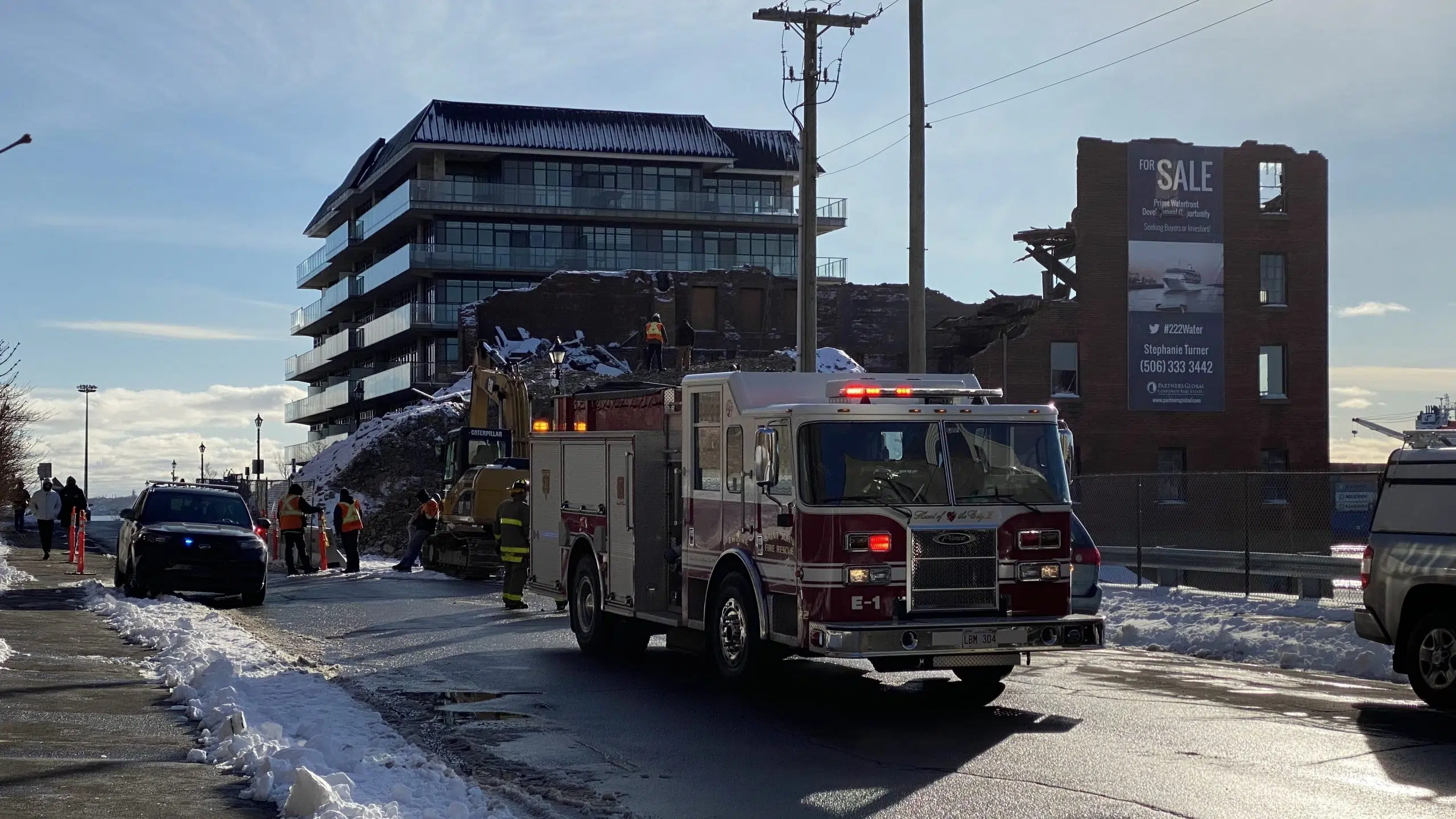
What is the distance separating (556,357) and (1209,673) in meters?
27.1

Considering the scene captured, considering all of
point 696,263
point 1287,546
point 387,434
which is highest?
point 696,263

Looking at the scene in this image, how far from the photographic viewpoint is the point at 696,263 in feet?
287

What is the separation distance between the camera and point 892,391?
1300cm

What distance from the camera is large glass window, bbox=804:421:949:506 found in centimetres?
1227

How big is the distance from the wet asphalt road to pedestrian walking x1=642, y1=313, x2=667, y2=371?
34674 mm

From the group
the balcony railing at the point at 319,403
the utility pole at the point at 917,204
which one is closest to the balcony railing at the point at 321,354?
the balcony railing at the point at 319,403

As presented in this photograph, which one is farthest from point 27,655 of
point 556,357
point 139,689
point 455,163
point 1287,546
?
point 455,163

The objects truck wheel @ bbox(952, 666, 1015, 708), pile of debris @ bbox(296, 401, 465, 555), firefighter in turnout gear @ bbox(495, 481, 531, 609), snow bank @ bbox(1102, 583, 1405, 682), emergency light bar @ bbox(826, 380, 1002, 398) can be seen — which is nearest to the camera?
emergency light bar @ bbox(826, 380, 1002, 398)

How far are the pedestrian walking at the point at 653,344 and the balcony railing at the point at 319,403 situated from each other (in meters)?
43.9

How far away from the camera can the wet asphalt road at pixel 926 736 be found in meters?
8.91

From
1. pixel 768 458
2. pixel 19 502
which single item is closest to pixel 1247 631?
pixel 768 458

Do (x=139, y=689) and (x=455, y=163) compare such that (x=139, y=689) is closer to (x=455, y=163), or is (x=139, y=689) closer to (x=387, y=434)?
(x=387, y=434)

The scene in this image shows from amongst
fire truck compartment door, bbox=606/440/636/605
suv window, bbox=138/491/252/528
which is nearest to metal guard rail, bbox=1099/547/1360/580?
fire truck compartment door, bbox=606/440/636/605

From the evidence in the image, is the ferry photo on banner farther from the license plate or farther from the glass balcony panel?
the license plate
